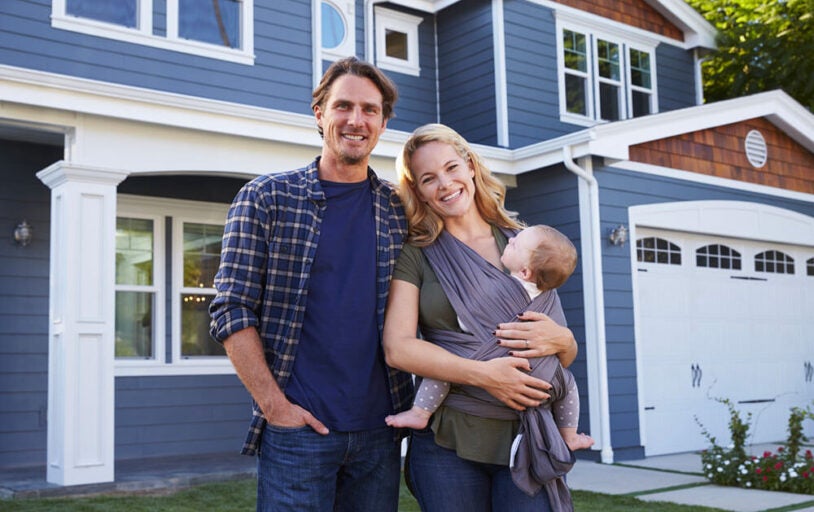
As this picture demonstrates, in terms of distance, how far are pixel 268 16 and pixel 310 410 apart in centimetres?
768

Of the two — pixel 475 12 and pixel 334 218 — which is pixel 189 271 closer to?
pixel 475 12

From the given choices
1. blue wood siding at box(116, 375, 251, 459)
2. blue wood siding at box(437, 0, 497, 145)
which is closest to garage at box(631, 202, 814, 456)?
blue wood siding at box(437, 0, 497, 145)

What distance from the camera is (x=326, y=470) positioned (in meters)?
2.54

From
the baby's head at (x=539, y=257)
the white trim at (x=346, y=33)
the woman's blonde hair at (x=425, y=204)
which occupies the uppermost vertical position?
the white trim at (x=346, y=33)

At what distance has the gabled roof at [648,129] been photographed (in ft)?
29.9

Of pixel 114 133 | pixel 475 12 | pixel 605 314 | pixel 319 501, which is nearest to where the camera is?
pixel 319 501

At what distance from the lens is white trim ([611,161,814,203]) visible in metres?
9.72

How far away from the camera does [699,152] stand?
1032 cm

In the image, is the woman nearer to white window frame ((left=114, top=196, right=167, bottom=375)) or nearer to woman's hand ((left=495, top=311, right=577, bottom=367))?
woman's hand ((left=495, top=311, right=577, bottom=367))

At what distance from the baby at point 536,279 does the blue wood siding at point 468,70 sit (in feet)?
27.2

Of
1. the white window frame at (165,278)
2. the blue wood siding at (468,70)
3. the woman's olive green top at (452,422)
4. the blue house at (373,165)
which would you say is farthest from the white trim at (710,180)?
the woman's olive green top at (452,422)

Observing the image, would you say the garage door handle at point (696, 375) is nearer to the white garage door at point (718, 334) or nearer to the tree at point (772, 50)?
the white garage door at point (718, 334)

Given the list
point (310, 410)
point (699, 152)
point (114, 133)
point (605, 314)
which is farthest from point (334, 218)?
point (699, 152)

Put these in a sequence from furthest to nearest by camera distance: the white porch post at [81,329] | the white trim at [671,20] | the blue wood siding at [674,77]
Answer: the blue wood siding at [674,77] < the white trim at [671,20] < the white porch post at [81,329]
